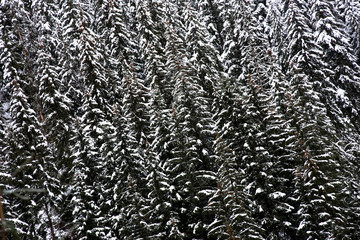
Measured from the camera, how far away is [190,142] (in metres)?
19.0

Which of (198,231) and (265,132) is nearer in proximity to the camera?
(198,231)

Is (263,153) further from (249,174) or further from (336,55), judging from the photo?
(336,55)

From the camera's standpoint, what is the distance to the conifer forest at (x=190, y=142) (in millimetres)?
17062

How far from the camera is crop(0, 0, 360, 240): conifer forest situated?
672 inches

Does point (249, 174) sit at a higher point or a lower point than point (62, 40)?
lower

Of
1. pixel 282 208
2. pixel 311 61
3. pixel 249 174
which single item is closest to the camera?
pixel 282 208

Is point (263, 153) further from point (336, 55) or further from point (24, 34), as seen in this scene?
point (24, 34)

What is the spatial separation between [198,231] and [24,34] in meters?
28.6

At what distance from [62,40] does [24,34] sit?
524 cm

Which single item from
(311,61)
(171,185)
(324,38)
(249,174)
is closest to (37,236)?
(171,185)

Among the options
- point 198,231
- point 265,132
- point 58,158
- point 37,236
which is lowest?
point 37,236

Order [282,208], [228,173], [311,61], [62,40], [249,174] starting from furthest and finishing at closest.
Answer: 1. [62,40]
2. [311,61]
3. [249,174]
4. [282,208]
5. [228,173]

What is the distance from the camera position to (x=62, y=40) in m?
29.6

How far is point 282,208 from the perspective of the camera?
1762 cm
